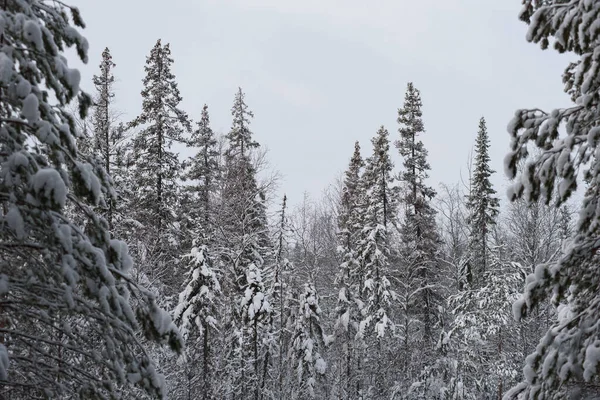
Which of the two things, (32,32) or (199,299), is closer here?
(32,32)

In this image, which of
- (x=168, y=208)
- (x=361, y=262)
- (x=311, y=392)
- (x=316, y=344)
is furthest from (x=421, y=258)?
(x=168, y=208)

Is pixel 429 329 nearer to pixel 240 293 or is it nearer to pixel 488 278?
pixel 488 278

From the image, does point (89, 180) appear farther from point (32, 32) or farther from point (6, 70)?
point (32, 32)

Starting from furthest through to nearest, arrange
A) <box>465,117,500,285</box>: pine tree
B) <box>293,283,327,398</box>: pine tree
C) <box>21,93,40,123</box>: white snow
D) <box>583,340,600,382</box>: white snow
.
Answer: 1. <box>465,117,500,285</box>: pine tree
2. <box>293,283,327,398</box>: pine tree
3. <box>583,340,600,382</box>: white snow
4. <box>21,93,40,123</box>: white snow

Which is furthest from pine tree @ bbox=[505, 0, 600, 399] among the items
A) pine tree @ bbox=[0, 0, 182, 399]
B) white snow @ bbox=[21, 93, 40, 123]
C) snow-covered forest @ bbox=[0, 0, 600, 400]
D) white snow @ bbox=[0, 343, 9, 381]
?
white snow @ bbox=[0, 343, 9, 381]

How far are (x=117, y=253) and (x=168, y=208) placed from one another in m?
22.0

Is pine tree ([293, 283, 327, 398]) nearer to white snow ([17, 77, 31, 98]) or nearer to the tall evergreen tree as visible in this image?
the tall evergreen tree

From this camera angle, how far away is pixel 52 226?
151 inches

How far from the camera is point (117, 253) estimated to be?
4.48 metres

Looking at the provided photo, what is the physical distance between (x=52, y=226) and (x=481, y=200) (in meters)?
25.5

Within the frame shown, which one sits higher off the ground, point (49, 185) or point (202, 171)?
point (202, 171)

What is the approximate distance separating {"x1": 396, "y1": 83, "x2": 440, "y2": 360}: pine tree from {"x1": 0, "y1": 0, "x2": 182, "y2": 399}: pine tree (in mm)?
22348

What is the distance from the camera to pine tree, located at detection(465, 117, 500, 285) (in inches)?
1037

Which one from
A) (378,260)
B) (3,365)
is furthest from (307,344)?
(3,365)
